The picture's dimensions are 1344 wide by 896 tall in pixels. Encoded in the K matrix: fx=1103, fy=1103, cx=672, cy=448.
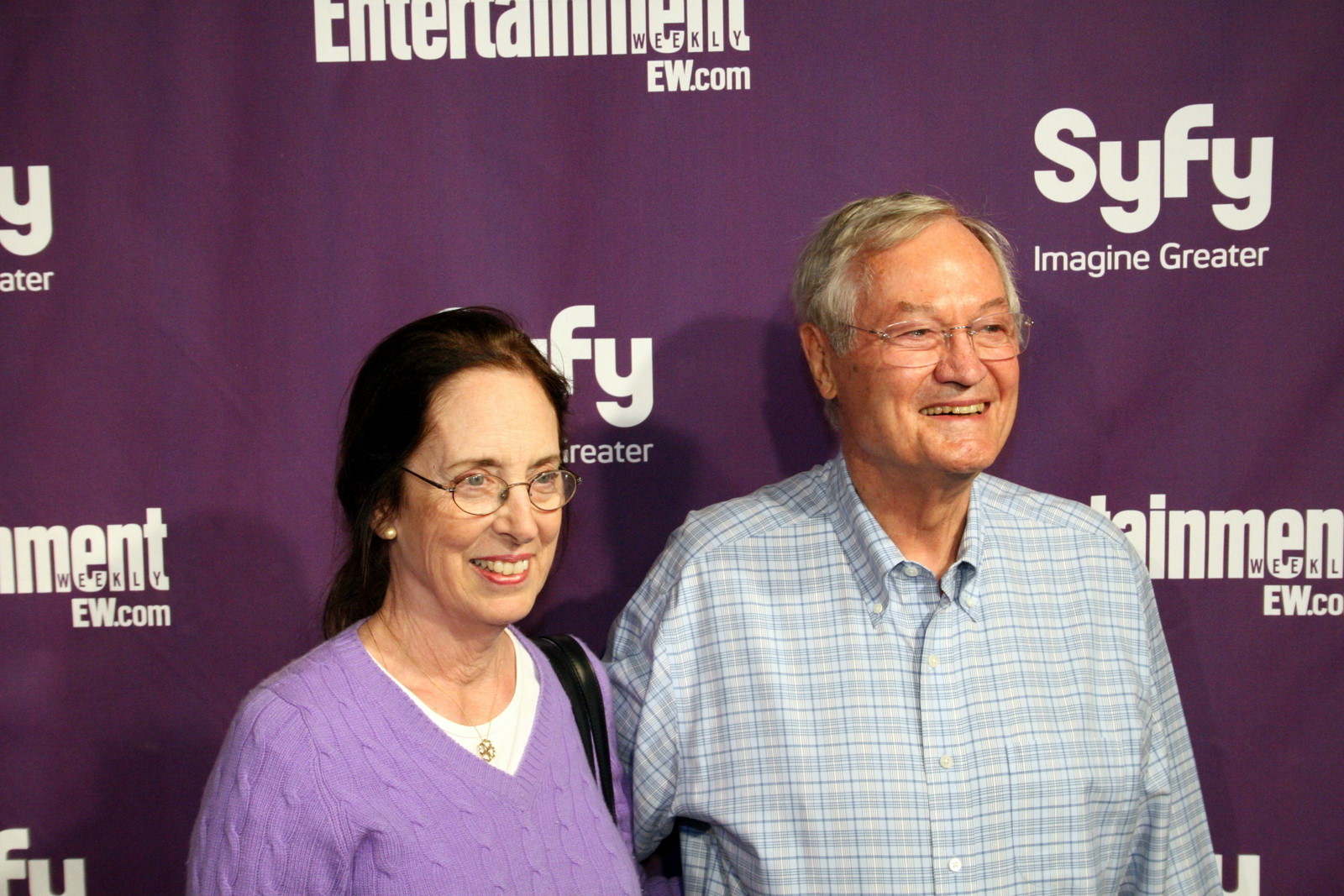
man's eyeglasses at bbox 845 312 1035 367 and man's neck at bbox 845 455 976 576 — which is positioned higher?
man's eyeglasses at bbox 845 312 1035 367

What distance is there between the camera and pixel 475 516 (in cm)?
147

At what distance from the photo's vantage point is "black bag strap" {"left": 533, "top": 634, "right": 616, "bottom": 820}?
174cm

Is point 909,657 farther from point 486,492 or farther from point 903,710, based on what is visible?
point 486,492

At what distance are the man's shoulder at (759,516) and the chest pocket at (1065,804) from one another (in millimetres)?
497

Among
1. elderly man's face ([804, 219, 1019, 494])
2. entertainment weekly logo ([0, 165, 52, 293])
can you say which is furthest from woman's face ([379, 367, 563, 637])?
entertainment weekly logo ([0, 165, 52, 293])

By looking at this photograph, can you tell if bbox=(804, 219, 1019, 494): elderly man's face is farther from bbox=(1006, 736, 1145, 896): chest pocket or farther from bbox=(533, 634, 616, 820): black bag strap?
bbox=(533, 634, 616, 820): black bag strap

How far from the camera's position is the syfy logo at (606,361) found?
2.24m

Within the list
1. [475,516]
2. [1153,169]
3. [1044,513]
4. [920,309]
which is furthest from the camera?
[1153,169]

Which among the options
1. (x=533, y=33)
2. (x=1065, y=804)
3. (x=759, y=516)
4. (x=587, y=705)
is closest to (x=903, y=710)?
(x=1065, y=804)

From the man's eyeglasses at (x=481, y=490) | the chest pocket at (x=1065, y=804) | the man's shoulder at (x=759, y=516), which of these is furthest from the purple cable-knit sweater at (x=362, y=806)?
the chest pocket at (x=1065, y=804)

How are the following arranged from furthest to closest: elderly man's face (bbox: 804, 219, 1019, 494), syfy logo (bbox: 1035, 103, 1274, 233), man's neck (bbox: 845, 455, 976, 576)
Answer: syfy logo (bbox: 1035, 103, 1274, 233) < man's neck (bbox: 845, 455, 976, 576) < elderly man's face (bbox: 804, 219, 1019, 494)

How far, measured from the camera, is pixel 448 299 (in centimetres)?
223

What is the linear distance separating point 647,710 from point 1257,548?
4.34 ft

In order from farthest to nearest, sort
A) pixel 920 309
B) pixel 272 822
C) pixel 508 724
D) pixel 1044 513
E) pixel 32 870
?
pixel 32 870 < pixel 1044 513 < pixel 920 309 < pixel 508 724 < pixel 272 822
